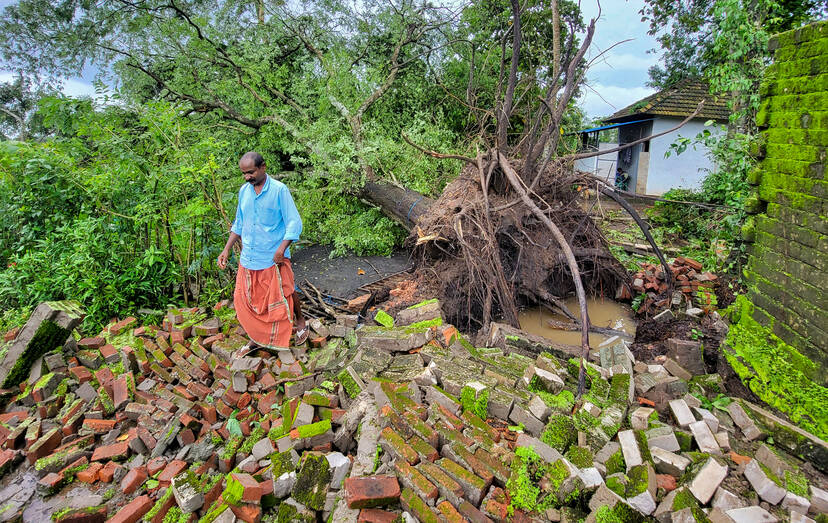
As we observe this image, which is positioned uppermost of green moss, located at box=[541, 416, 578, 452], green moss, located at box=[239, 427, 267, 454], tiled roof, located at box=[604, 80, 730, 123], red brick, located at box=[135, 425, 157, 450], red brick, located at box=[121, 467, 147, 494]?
tiled roof, located at box=[604, 80, 730, 123]

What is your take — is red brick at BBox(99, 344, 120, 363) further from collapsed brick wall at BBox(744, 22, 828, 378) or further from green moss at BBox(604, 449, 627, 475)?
collapsed brick wall at BBox(744, 22, 828, 378)

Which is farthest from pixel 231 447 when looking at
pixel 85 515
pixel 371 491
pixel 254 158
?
pixel 254 158

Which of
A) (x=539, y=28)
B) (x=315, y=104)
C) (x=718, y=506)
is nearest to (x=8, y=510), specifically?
(x=718, y=506)

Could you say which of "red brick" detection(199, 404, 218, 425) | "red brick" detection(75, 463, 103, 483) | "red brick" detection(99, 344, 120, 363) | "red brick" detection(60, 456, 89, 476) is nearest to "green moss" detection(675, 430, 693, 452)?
"red brick" detection(199, 404, 218, 425)

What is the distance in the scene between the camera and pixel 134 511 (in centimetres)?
228

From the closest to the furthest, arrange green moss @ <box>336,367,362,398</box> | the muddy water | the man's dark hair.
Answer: green moss @ <box>336,367,362,398</box>
the man's dark hair
the muddy water

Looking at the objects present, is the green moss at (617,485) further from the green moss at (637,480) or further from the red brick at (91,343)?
the red brick at (91,343)

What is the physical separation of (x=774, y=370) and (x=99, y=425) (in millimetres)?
4727

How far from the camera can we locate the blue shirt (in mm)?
3498

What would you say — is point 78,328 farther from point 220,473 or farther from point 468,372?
point 468,372

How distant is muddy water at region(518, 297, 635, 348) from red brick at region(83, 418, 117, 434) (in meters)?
3.98

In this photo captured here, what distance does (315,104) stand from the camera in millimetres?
8570

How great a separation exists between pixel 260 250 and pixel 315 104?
5940 millimetres

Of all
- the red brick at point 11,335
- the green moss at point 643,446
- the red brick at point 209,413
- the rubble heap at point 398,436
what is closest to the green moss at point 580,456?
the rubble heap at point 398,436
